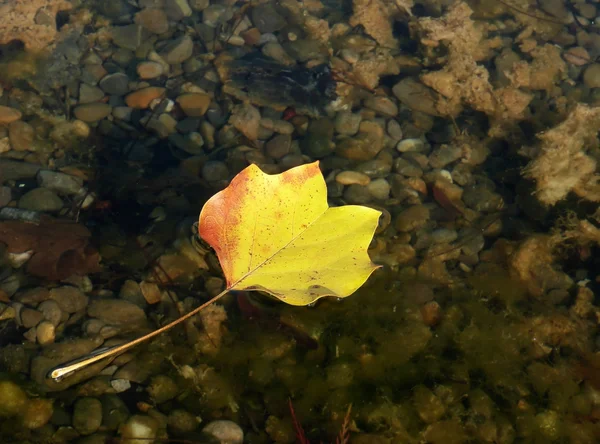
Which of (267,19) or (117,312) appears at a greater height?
(267,19)

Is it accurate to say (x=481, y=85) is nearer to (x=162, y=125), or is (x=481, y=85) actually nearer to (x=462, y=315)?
(x=462, y=315)

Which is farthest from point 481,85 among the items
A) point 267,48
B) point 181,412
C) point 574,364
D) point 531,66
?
point 181,412

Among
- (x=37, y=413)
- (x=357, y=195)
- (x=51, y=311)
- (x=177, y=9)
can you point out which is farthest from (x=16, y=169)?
(x=357, y=195)

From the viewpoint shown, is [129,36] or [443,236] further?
[129,36]

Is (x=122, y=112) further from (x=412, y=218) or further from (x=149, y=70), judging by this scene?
(x=412, y=218)

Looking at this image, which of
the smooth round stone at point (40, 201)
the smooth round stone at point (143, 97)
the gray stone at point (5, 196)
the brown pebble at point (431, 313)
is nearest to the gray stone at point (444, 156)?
the brown pebble at point (431, 313)

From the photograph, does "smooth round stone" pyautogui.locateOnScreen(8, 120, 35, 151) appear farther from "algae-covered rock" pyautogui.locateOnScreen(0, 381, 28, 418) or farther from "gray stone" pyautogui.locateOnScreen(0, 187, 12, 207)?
"algae-covered rock" pyautogui.locateOnScreen(0, 381, 28, 418)

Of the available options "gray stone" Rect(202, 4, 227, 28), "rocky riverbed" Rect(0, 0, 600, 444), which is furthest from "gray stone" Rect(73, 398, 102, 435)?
"gray stone" Rect(202, 4, 227, 28)
